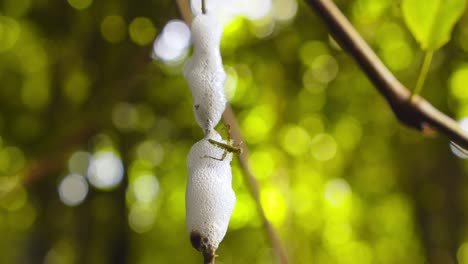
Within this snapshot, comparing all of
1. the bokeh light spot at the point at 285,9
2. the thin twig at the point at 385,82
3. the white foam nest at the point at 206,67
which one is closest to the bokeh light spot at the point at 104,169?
the bokeh light spot at the point at 285,9

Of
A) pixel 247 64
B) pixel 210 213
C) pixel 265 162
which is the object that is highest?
pixel 210 213

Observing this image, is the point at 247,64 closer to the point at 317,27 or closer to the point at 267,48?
the point at 267,48

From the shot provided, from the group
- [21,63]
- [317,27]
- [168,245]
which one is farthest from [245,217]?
[21,63]

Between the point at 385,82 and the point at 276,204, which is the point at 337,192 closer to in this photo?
the point at 276,204

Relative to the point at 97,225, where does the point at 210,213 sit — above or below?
above

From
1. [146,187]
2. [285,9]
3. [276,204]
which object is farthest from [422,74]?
[146,187]

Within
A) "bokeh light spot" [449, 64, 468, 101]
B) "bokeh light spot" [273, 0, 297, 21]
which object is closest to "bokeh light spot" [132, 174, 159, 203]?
"bokeh light spot" [273, 0, 297, 21]
